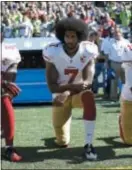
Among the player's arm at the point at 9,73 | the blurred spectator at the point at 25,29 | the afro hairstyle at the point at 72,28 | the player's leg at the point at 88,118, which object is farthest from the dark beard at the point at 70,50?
the blurred spectator at the point at 25,29

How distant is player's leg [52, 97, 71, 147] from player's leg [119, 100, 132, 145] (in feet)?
1.89

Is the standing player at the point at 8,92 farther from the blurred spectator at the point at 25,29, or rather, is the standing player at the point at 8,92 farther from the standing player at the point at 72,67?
the blurred spectator at the point at 25,29

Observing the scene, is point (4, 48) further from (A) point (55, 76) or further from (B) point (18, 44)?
(B) point (18, 44)

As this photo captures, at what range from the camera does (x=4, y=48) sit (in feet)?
17.2

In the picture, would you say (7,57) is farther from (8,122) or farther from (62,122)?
(62,122)

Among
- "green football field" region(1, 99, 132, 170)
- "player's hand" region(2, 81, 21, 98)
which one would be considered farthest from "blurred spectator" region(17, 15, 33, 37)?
"player's hand" region(2, 81, 21, 98)

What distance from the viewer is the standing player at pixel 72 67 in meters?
5.53

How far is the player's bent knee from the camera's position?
547cm

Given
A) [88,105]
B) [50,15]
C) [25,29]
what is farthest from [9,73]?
[50,15]

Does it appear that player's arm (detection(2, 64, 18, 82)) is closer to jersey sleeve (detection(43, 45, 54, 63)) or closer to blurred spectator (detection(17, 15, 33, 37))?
jersey sleeve (detection(43, 45, 54, 63))

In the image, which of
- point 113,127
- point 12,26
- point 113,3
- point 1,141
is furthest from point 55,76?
point 113,3

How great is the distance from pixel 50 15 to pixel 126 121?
13.1 meters

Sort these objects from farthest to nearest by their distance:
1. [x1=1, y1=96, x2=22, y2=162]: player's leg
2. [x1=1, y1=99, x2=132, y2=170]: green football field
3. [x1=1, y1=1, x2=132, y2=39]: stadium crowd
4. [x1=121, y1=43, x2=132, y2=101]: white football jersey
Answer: [x1=1, y1=1, x2=132, y2=39]: stadium crowd, [x1=121, y1=43, x2=132, y2=101]: white football jersey, [x1=1, y1=96, x2=22, y2=162]: player's leg, [x1=1, y1=99, x2=132, y2=170]: green football field

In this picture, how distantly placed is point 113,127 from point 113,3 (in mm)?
13538
